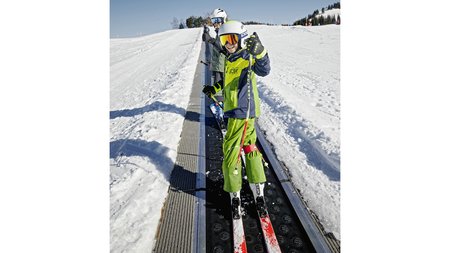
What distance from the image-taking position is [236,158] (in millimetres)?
2756

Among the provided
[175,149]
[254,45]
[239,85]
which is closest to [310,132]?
[175,149]

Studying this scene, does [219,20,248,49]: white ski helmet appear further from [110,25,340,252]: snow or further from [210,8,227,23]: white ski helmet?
[210,8,227,23]: white ski helmet

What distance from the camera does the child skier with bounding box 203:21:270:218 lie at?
260 cm

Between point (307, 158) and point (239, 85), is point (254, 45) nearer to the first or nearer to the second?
point (239, 85)

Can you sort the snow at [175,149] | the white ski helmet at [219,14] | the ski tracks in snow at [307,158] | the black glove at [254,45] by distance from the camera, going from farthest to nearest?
the white ski helmet at [219,14] → the ski tracks in snow at [307,158] → the snow at [175,149] → the black glove at [254,45]

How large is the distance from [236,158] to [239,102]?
0.56 m

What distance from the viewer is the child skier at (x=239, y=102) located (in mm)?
2600

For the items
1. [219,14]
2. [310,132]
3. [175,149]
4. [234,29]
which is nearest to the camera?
[234,29]

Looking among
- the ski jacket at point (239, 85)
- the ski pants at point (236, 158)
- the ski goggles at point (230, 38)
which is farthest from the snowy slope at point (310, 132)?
the ski goggles at point (230, 38)

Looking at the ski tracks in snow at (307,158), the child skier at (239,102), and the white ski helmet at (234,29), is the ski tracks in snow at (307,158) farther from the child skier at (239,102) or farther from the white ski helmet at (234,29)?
the white ski helmet at (234,29)
